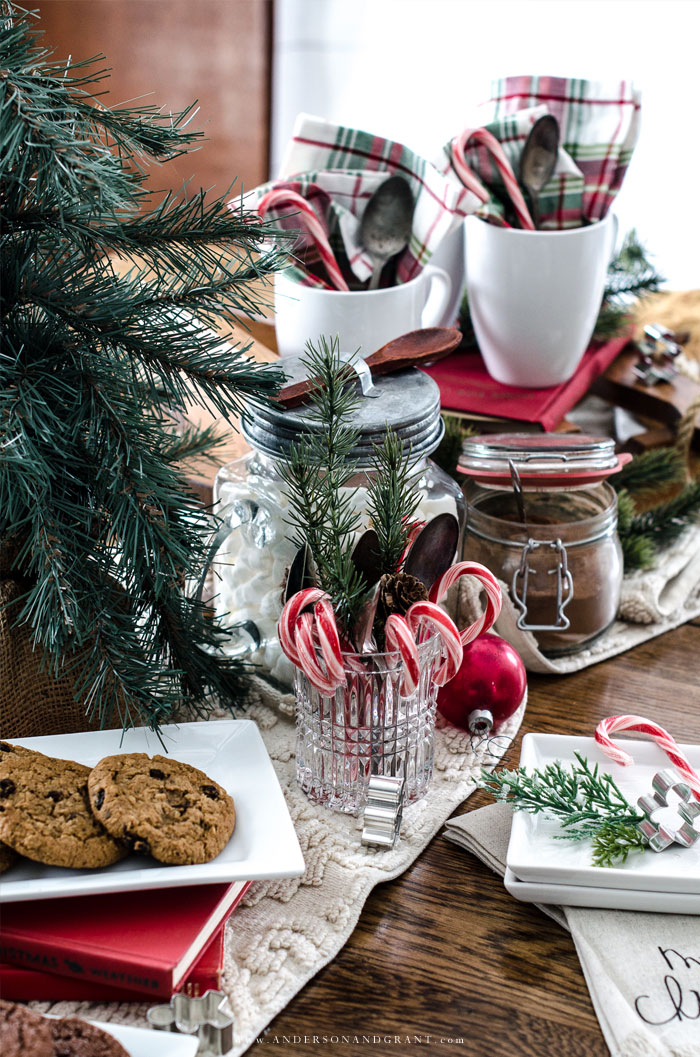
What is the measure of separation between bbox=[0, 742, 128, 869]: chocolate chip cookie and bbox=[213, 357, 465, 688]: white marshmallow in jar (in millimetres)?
167

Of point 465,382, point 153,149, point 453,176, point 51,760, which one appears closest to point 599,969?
point 51,760

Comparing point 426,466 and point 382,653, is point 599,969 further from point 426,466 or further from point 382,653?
point 426,466

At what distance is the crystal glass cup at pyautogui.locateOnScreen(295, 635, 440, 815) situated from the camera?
56cm

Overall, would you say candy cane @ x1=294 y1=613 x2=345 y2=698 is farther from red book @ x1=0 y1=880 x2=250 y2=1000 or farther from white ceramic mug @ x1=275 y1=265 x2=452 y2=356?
white ceramic mug @ x1=275 y1=265 x2=452 y2=356

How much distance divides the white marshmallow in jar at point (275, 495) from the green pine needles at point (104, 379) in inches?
1.6

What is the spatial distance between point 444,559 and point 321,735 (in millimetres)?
127

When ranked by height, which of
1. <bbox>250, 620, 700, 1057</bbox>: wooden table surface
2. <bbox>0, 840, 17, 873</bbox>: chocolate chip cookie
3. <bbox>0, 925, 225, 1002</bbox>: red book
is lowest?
<bbox>250, 620, 700, 1057</bbox>: wooden table surface

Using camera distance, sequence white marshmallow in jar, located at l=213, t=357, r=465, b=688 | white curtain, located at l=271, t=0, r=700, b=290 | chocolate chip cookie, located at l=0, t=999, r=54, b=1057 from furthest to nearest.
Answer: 1. white curtain, located at l=271, t=0, r=700, b=290
2. white marshmallow in jar, located at l=213, t=357, r=465, b=688
3. chocolate chip cookie, located at l=0, t=999, r=54, b=1057

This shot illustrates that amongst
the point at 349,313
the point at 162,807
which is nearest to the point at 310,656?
the point at 162,807

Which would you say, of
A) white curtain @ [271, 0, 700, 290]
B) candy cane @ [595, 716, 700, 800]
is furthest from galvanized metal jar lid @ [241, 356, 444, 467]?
white curtain @ [271, 0, 700, 290]

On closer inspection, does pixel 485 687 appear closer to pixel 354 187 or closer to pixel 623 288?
pixel 354 187

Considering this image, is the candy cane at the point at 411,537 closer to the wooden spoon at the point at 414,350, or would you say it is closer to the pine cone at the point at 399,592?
the pine cone at the point at 399,592

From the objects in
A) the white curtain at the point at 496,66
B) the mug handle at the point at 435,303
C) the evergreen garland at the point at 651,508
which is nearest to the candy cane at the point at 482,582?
the evergreen garland at the point at 651,508

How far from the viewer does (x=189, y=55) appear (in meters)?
1.54
